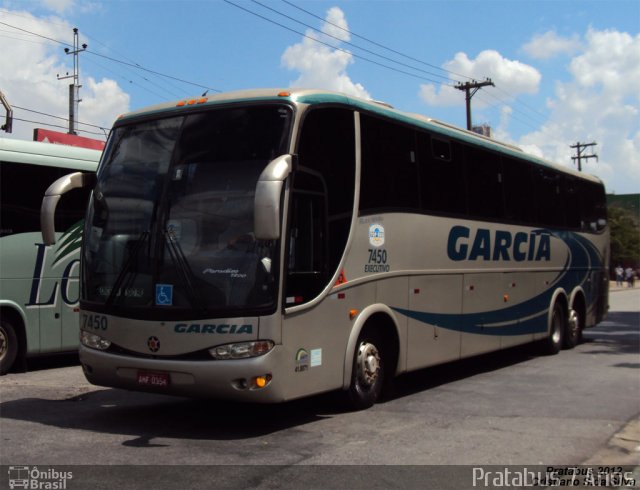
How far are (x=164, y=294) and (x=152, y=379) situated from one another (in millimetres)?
842

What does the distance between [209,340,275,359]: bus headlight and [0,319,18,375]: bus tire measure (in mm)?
5575

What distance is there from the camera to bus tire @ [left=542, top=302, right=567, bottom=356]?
1435 cm

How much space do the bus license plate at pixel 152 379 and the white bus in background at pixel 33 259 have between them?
466 cm

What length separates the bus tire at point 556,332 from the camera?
14352mm

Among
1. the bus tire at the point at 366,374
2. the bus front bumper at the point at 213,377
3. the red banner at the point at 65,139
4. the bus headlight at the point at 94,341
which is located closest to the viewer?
the bus front bumper at the point at 213,377

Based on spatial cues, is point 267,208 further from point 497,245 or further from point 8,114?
point 8,114

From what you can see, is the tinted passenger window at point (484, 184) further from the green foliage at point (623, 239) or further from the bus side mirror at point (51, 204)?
the green foliage at point (623, 239)

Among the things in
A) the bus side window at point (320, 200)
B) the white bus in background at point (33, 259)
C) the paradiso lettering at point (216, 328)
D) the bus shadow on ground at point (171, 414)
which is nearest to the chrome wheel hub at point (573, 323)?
the bus shadow on ground at point (171, 414)

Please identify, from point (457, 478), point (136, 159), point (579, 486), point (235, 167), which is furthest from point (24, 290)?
point (579, 486)

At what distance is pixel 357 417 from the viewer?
26.3 ft

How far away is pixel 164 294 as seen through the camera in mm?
7141

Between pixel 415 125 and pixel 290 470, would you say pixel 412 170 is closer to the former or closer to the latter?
pixel 415 125

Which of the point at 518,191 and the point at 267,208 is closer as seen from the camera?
the point at 267,208

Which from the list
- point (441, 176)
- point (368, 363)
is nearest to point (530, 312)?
point (441, 176)
